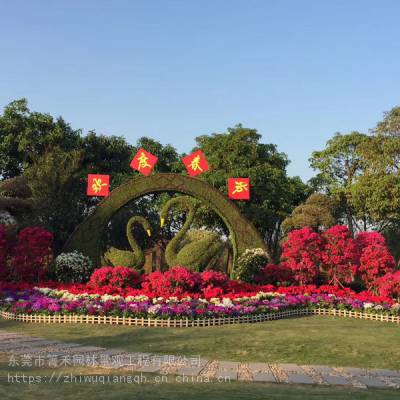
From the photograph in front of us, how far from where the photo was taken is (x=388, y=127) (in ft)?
92.2

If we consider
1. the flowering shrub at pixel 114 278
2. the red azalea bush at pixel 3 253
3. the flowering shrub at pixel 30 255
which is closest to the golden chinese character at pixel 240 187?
the flowering shrub at pixel 114 278

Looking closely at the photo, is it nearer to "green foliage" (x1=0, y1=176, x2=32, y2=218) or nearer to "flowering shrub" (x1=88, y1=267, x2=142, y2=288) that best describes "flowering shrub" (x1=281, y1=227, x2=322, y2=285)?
"flowering shrub" (x1=88, y1=267, x2=142, y2=288)

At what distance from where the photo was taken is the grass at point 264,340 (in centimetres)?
726

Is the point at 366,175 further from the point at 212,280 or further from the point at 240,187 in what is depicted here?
the point at 212,280

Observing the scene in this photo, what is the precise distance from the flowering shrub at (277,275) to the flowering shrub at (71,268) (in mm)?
6098

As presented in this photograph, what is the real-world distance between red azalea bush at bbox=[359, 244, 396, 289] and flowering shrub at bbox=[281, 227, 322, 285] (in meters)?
1.35

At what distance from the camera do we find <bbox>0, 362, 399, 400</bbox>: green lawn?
4824 millimetres

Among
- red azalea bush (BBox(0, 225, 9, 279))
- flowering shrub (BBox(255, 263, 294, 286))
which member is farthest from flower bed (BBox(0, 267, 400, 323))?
flowering shrub (BBox(255, 263, 294, 286))

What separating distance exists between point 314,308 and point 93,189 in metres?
9.98

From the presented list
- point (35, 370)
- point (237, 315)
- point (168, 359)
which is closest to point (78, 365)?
point (35, 370)

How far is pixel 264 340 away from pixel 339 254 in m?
7.23

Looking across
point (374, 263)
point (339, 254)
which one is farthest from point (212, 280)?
point (374, 263)

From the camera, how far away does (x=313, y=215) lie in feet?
88.3

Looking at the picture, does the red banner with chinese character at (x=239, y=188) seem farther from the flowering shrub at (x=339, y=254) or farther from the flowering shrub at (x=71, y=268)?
the flowering shrub at (x=71, y=268)
